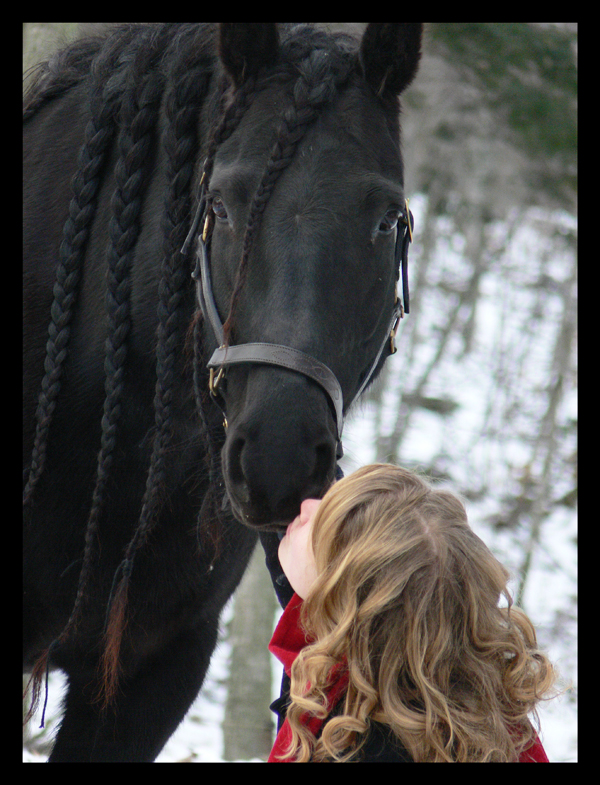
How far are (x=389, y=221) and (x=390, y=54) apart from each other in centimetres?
46

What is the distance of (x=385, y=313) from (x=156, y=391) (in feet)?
2.18

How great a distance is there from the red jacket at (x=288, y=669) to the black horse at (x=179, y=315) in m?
0.21

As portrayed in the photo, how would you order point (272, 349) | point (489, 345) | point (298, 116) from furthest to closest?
point (489, 345)
point (298, 116)
point (272, 349)

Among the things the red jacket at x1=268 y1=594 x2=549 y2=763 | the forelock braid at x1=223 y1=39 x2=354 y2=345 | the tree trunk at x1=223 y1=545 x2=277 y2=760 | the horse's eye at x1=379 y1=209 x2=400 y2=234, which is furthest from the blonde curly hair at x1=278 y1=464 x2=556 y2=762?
the tree trunk at x1=223 y1=545 x2=277 y2=760

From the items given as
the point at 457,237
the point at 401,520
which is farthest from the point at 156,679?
the point at 457,237

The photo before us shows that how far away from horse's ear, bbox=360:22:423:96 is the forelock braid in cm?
6

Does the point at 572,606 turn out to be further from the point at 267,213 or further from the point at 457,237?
the point at 267,213

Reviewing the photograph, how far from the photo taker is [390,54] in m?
1.97

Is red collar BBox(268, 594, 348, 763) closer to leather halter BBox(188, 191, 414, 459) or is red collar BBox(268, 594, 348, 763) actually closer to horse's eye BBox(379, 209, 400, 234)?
leather halter BBox(188, 191, 414, 459)

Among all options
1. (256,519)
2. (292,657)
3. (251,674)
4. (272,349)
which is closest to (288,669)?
(292,657)

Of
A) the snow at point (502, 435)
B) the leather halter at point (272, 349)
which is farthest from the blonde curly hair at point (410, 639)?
the snow at point (502, 435)

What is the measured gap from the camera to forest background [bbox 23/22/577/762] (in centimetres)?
476

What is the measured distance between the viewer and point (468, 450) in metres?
7.77

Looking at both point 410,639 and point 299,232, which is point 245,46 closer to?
point 299,232
